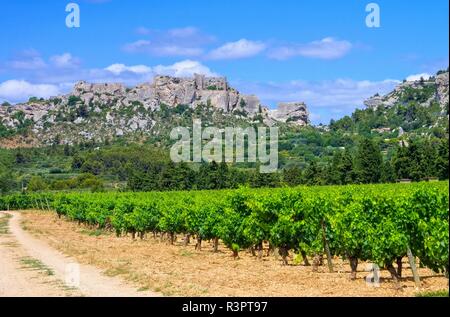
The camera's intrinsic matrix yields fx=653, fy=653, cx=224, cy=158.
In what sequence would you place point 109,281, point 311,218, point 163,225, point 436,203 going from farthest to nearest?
point 163,225 → point 311,218 → point 109,281 → point 436,203

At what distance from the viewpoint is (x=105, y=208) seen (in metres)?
49.5

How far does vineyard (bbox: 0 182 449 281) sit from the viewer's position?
15.9 m

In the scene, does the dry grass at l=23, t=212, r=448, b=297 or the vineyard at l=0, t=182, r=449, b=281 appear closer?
the dry grass at l=23, t=212, r=448, b=297

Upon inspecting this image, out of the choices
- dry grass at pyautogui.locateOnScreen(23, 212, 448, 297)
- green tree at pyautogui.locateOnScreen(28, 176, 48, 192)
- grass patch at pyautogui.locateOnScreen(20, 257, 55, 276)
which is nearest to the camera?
dry grass at pyautogui.locateOnScreen(23, 212, 448, 297)

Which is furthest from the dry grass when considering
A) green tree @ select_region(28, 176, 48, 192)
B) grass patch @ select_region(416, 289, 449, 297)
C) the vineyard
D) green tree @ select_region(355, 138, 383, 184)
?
green tree @ select_region(28, 176, 48, 192)

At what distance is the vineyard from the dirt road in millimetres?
5777

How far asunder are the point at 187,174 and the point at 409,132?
99669mm

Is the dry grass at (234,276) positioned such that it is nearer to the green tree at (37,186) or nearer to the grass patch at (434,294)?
the grass patch at (434,294)

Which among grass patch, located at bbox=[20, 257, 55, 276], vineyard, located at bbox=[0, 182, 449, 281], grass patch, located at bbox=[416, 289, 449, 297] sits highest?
vineyard, located at bbox=[0, 182, 449, 281]

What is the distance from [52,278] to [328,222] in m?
8.70

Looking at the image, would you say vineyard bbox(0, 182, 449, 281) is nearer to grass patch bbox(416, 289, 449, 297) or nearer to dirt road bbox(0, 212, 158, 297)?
grass patch bbox(416, 289, 449, 297)
